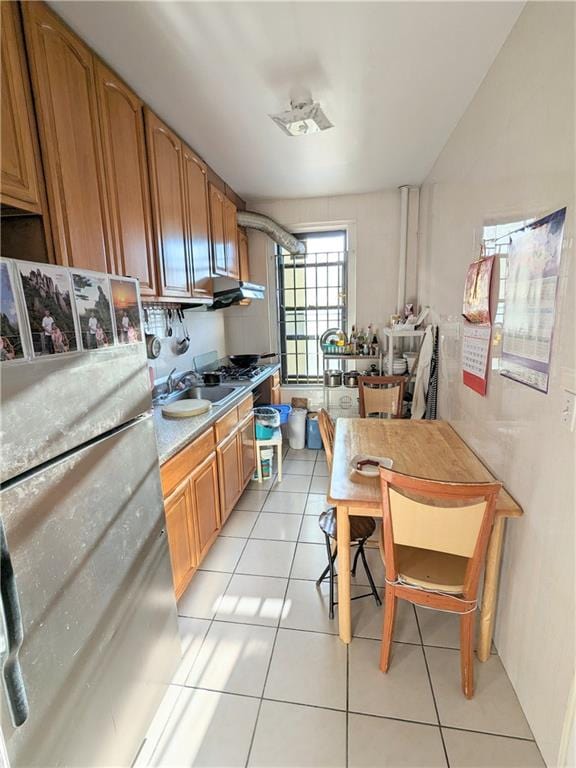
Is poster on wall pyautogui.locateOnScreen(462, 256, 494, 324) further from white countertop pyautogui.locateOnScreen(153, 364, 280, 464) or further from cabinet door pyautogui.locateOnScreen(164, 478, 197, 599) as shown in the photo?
cabinet door pyautogui.locateOnScreen(164, 478, 197, 599)

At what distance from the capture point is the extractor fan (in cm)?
185

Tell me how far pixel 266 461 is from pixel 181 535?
4.94ft

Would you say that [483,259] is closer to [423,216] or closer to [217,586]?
[423,216]

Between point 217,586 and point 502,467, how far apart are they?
5.41ft

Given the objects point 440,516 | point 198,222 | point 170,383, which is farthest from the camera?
point 170,383

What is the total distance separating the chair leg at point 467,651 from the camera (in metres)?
1.39

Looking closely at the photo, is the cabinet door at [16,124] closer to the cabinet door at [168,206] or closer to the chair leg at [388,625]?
the cabinet door at [168,206]

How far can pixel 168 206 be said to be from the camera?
2.12 meters

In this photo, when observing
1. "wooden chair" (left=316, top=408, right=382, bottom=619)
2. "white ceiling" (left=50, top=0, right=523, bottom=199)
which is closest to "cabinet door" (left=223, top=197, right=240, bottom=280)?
"white ceiling" (left=50, top=0, right=523, bottom=199)

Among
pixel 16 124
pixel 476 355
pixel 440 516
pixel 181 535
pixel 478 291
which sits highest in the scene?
pixel 16 124

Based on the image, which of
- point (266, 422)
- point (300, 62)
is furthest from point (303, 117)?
point (266, 422)

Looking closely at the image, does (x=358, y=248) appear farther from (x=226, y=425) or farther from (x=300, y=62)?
(x=226, y=425)

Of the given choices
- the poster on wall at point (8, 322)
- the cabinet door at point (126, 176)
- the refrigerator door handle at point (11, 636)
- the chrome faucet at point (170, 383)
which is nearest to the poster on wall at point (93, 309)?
the poster on wall at point (8, 322)

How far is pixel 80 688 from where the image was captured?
98 centimetres
